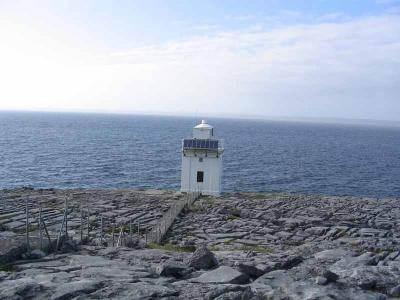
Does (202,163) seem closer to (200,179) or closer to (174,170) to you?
(200,179)

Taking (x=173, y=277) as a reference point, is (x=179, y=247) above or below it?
below

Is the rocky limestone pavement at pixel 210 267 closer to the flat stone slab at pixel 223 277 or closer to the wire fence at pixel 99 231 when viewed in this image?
the flat stone slab at pixel 223 277

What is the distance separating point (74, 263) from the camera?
11.3 meters

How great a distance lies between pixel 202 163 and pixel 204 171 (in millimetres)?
637

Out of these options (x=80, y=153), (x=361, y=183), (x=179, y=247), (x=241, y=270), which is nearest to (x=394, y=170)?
(x=361, y=183)

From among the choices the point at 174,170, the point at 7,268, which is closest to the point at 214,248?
the point at 7,268

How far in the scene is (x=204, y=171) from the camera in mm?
35688

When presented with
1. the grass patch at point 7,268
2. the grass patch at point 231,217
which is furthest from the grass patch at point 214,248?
the grass patch at point 7,268

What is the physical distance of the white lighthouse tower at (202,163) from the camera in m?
35.3

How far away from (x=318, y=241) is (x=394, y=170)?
62231 millimetres

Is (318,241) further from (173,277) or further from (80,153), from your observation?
(80,153)

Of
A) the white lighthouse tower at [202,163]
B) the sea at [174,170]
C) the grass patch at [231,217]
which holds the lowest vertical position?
the sea at [174,170]

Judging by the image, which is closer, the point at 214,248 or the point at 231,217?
the point at 214,248

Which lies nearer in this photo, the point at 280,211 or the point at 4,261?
the point at 4,261
